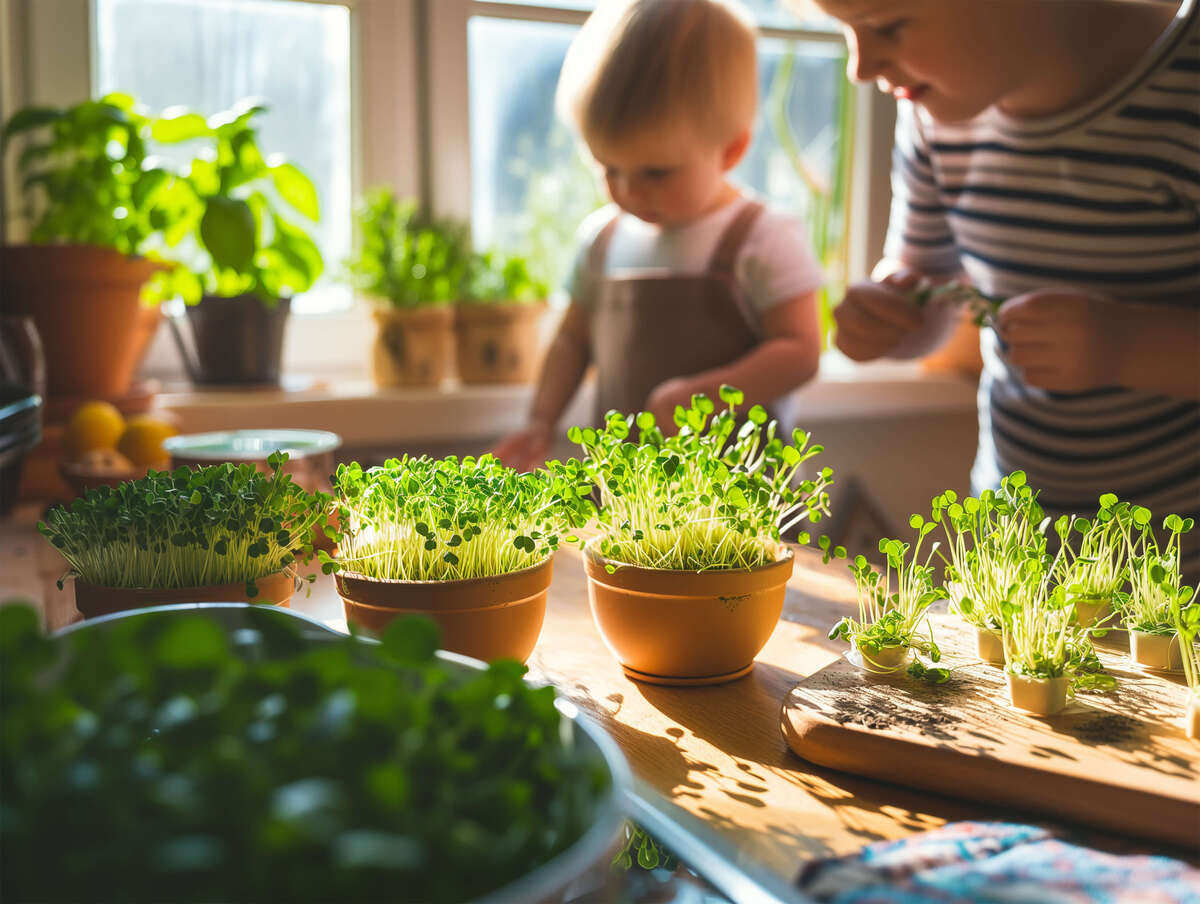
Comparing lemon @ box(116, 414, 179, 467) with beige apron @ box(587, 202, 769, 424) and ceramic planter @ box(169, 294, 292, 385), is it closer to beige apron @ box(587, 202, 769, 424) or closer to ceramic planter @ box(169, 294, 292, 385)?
ceramic planter @ box(169, 294, 292, 385)

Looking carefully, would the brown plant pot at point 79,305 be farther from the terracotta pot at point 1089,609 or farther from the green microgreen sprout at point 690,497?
the terracotta pot at point 1089,609

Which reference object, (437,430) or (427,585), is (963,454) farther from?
(427,585)

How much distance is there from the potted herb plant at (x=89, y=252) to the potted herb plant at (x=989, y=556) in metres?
1.44

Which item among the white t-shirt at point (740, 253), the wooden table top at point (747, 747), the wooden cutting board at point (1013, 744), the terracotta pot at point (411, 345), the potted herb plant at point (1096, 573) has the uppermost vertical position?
the white t-shirt at point (740, 253)

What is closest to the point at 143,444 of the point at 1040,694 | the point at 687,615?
the point at 687,615

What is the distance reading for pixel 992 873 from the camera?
50cm

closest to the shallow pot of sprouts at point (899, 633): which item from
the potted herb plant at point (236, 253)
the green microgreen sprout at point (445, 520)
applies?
the green microgreen sprout at point (445, 520)

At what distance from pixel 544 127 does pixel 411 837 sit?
2.39 metres

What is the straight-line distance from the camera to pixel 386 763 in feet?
1.21

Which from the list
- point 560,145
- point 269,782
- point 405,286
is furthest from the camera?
point 560,145

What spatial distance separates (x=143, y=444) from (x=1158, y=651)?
4.46ft

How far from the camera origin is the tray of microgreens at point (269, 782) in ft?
1.11

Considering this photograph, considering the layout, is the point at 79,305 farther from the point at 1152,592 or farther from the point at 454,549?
the point at 1152,592

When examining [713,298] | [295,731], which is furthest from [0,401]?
[713,298]
